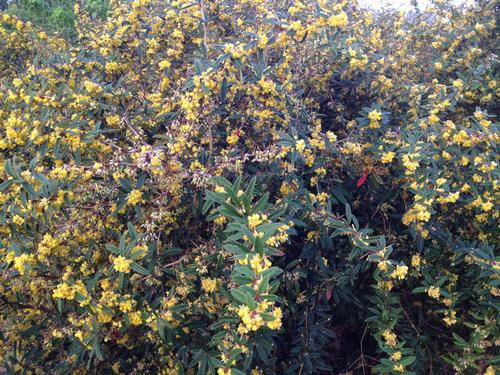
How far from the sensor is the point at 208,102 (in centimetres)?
225

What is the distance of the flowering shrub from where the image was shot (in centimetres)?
208

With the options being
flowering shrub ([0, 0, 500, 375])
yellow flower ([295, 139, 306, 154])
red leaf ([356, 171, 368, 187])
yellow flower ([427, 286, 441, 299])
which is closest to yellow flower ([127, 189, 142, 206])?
flowering shrub ([0, 0, 500, 375])

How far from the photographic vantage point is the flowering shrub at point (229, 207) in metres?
2.08

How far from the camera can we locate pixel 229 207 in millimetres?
1690

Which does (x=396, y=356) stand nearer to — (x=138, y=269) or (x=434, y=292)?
(x=434, y=292)

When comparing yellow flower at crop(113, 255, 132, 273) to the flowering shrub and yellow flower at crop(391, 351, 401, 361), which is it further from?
yellow flower at crop(391, 351, 401, 361)

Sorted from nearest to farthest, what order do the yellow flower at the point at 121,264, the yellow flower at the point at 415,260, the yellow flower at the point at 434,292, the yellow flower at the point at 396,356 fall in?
the yellow flower at the point at 121,264 < the yellow flower at the point at 396,356 < the yellow flower at the point at 434,292 < the yellow flower at the point at 415,260

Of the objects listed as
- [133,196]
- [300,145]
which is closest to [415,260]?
[300,145]

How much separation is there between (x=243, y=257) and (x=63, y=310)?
4.10 ft

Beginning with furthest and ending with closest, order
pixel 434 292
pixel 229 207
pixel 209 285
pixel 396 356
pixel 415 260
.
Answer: pixel 415 260
pixel 434 292
pixel 396 356
pixel 209 285
pixel 229 207

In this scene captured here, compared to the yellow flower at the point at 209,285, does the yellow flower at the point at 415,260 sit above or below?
below

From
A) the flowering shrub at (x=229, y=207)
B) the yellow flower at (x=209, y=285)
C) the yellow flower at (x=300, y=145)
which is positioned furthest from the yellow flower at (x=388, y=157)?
the yellow flower at (x=209, y=285)

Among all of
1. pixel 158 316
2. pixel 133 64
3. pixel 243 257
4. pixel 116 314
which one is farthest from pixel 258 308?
pixel 133 64

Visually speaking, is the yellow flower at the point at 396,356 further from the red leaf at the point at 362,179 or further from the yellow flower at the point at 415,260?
the red leaf at the point at 362,179
